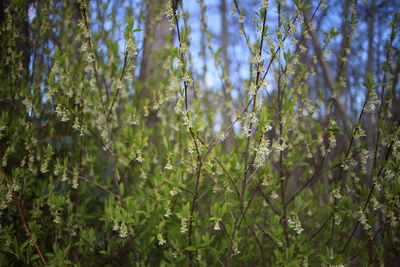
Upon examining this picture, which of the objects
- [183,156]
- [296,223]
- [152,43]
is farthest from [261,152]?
[152,43]

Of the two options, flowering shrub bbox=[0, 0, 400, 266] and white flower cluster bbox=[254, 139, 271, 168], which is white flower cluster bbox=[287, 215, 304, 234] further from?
white flower cluster bbox=[254, 139, 271, 168]

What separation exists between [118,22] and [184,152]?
1587mm

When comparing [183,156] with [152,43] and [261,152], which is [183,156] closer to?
[261,152]

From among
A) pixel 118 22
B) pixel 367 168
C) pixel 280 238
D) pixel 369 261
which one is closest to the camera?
pixel 369 261

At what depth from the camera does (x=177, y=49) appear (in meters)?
1.59

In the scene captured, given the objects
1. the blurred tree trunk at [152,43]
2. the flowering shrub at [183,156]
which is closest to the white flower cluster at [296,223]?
the flowering shrub at [183,156]

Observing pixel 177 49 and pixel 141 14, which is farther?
pixel 141 14

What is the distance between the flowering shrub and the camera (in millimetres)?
1717

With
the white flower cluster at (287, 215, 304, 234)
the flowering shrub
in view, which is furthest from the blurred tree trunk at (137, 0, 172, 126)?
the white flower cluster at (287, 215, 304, 234)

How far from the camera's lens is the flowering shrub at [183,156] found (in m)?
1.72

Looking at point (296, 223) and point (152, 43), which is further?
point (152, 43)

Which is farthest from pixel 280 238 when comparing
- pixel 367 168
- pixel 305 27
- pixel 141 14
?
pixel 141 14

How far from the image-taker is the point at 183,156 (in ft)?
7.63

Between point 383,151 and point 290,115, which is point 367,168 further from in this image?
point 290,115
